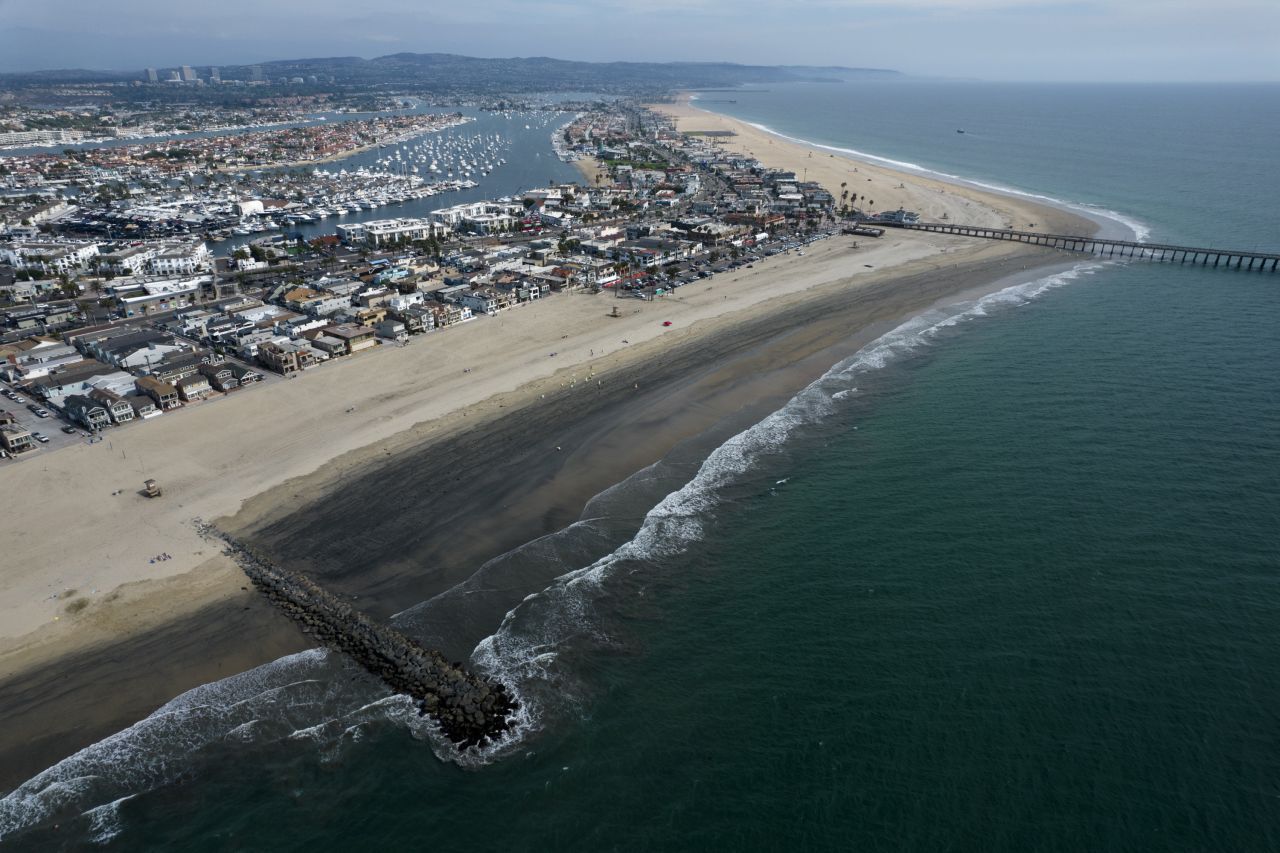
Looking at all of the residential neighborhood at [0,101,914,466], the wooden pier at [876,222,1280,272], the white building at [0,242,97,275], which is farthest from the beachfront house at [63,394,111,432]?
the wooden pier at [876,222,1280,272]

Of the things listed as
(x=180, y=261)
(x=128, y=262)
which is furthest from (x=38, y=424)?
(x=128, y=262)

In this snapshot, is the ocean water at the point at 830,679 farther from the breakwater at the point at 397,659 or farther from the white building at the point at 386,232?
the white building at the point at 386,232

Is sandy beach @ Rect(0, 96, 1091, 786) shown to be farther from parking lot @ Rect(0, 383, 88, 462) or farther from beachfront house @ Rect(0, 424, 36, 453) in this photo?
beachfront house @ Rect(0, 424, 36, 453)

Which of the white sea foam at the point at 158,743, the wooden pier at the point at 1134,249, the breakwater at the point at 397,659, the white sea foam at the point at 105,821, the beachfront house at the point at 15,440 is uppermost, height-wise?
the wooden pier at the point at 1134,249

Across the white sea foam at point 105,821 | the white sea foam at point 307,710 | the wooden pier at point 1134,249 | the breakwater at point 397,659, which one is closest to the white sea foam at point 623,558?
the white sea foam at point 307,710

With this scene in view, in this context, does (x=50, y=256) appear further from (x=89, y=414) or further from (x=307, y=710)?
(x=307, y=710)

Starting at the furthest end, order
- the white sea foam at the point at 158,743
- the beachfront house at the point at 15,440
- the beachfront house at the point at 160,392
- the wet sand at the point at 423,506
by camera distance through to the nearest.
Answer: the beachfront house at the point at 160,392 → the beachfront house at the point at 15,440 → the wet sand at the point at 423,506 → the white sea foam at the point at 158,743

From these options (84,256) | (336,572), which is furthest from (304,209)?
(336,572)
